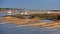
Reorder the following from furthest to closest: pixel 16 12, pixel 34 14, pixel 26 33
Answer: pixel 16 12
pixel 34 14
pixel 26 33

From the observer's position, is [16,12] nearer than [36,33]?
No

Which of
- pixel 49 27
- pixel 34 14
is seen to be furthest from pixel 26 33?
pixel 34 14

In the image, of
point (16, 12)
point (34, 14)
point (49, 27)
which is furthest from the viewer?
point (16, 12)

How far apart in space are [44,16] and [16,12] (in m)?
1.69

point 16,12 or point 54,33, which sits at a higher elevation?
point 16,12

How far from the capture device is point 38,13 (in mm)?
7582

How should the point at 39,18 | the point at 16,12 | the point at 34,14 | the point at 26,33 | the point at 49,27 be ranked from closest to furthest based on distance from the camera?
the point at 26,33 → the point at 49,27 → the point at 39,18 → the point at 34,14 → the point at 16,12

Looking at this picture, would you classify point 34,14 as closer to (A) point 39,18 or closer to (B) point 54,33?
(A) point 39,18

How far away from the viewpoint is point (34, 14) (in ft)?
24.3

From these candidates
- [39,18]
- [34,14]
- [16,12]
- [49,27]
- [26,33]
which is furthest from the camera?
[16,12]

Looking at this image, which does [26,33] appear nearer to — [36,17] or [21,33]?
[21,33]

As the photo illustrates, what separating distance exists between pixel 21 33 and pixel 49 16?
105 inches

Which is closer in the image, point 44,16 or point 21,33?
point 21,33

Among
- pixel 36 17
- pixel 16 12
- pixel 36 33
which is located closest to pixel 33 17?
pixel 36 17
